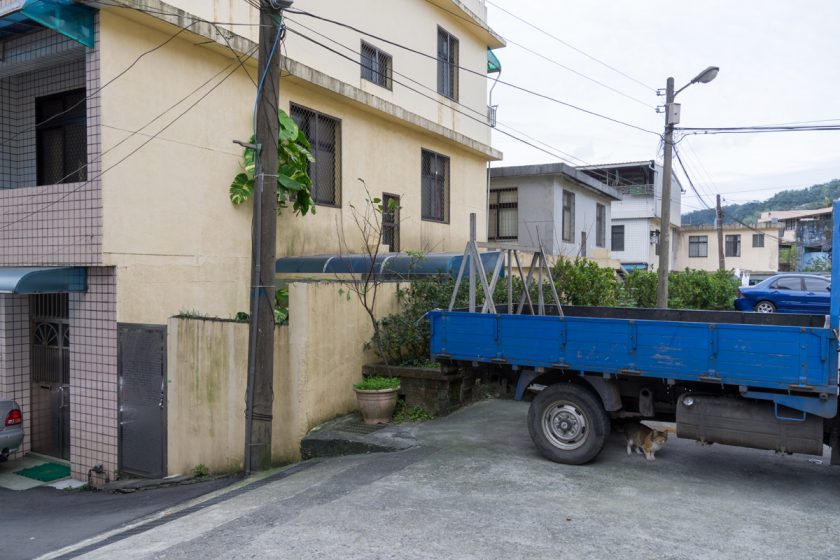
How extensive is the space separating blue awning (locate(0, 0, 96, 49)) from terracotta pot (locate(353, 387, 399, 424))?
6188 mm

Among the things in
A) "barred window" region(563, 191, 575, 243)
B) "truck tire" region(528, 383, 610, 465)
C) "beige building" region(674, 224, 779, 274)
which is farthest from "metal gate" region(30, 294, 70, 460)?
"beige building" region(674, 224, 779, 274)

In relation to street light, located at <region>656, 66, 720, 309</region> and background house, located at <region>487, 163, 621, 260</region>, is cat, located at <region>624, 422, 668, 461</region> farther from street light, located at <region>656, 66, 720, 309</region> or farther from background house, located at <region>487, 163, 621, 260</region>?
background house, located at <region>487, 163, 621, 260</region>

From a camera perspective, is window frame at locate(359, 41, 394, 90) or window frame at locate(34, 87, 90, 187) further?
window frame at locate(359, 41, 394, 90)

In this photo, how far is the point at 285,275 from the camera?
12.2 meters

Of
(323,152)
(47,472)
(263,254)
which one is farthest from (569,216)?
(47,472)

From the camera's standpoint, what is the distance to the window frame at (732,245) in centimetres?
4728

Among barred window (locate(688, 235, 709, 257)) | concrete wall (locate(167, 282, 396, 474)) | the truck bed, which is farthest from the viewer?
barred window (locate(688, 235, 709, 257))

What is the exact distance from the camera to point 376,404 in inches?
367

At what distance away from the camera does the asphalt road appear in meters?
6.89

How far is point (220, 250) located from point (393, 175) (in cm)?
548

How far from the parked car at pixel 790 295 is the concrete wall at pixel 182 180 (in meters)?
14.6

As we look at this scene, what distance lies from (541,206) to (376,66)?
28.8 feet

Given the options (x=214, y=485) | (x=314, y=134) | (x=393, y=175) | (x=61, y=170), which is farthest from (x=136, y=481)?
(x=393, y=175)

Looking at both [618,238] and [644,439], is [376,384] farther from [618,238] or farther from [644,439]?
[618,238]
